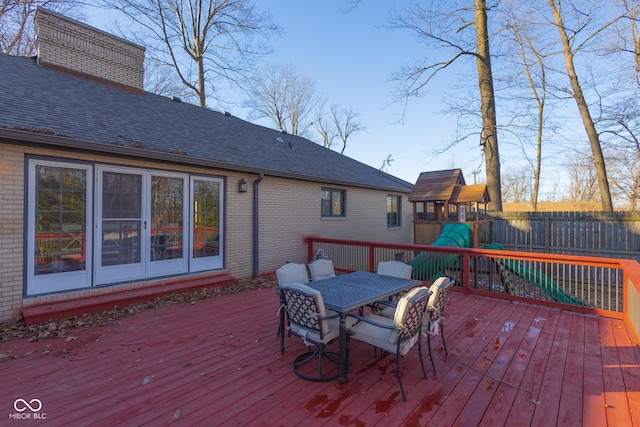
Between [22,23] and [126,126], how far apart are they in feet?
35.6

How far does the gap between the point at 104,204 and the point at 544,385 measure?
6.57 metres

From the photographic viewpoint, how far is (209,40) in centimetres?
1703

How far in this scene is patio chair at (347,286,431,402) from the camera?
109 inches

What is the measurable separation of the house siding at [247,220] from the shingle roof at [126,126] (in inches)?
12.4

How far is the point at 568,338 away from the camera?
4074 millimetres

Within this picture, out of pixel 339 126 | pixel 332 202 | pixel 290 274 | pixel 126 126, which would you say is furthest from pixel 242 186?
pixel 339 126

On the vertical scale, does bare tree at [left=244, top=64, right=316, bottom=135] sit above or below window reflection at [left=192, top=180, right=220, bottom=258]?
above

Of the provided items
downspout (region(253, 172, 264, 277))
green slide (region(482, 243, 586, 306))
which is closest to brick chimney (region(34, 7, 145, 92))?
downspout (region(253, 172, 264, 277))

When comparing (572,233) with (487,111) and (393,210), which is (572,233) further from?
(393,210)

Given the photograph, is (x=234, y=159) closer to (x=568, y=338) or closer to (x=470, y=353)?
(x=470, y=353)

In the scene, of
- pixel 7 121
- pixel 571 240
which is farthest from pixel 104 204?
pixel 571 240

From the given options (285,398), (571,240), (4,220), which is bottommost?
(285,398)

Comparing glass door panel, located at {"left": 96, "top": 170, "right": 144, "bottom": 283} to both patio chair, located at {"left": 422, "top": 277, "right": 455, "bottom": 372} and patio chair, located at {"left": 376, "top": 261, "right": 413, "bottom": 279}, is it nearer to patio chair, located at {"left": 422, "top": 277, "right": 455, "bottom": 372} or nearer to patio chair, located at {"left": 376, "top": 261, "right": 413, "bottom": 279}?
patio chair, located at {"left": 376, "top": 261, "right": 413, "bottom": 279}

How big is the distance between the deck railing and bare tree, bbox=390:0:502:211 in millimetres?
5013
